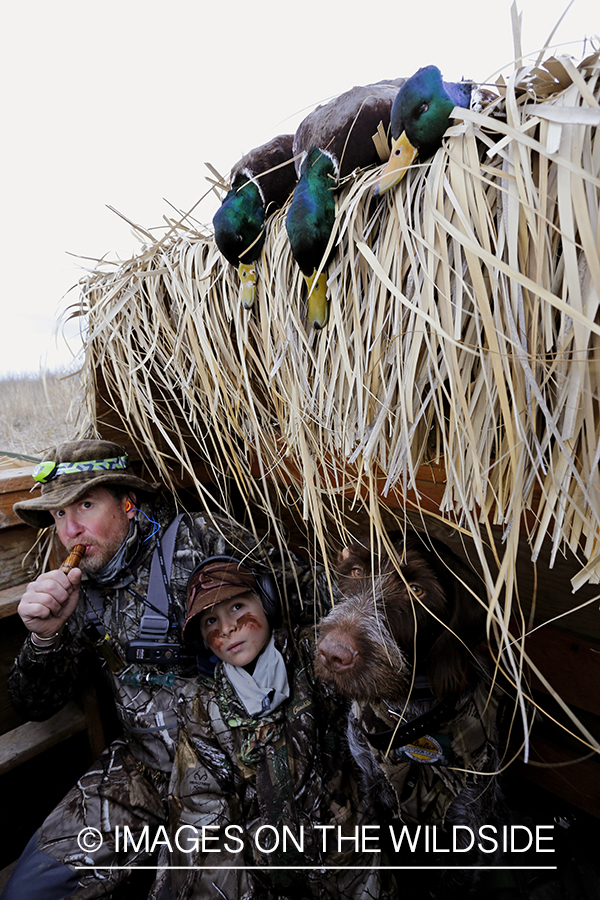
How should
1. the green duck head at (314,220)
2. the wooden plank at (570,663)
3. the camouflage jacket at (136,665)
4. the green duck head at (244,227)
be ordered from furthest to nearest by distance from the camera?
the camouflage jacket at (136,665) < the wooden plank at (570,663) < the green duck head at (244,227) < the green duck head at (314,220)

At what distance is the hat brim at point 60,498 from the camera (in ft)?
5.96

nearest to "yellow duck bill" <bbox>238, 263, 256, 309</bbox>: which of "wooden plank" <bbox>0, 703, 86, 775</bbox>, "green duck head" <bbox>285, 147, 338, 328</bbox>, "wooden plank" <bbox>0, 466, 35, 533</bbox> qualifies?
"green duck head" <bbox>285, 147, 338, 328</bbox>

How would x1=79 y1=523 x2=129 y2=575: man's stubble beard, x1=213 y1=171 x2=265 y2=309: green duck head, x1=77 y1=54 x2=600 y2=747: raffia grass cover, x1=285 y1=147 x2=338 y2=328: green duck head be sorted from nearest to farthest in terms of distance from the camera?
x1=77 y1=54 x2=600 y2=747: raffia grass cover, x1=285 y1=147 x2=338 y2=328: green duck head, x1=213 y1=171 x2=265 y2=309: green duck head, x1=79 y1=523 x2=129 y2=575: man's stubble beard

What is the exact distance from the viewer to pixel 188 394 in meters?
1.50

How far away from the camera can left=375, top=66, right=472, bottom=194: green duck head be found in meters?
0.72

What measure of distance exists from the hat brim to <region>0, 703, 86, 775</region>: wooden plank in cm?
100

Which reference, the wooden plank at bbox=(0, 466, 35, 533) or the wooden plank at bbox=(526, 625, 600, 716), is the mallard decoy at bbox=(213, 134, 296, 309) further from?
the wooden plank at bbox=(526, 625, 600, 716)

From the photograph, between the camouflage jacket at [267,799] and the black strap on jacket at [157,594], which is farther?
the black strap on jacket at [157,594]

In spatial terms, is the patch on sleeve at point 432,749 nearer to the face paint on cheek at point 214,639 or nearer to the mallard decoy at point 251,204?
the face paint on cheek at point 214,639

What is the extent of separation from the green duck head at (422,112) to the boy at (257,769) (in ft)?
4.70

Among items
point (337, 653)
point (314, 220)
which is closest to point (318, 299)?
point (314, 220)
